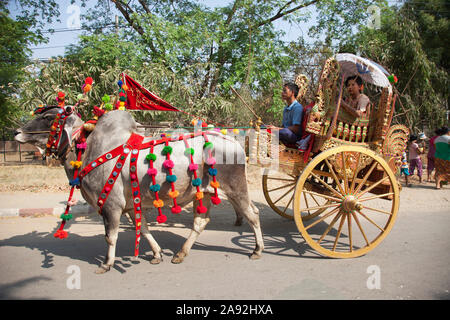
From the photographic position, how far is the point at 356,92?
14.0ft

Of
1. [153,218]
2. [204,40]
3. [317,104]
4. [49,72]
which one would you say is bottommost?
[153,218]

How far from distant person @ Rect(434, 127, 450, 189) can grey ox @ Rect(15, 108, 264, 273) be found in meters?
6.80

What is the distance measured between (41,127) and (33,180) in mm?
6155

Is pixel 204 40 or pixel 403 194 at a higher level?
pixel 204 40

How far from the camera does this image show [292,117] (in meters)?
4.32

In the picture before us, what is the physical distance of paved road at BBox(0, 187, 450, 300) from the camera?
301 cm

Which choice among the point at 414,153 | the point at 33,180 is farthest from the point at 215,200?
the point at 414,153

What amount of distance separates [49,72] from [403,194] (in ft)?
34.4

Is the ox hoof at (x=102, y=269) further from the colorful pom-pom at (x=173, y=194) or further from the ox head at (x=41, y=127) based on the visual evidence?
the ox head at (x=41, y=127)

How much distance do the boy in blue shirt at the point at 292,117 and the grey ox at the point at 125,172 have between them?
0.77m

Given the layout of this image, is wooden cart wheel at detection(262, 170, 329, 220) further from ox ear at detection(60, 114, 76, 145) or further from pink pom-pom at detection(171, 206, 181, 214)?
ox ear at detection(60, 114, 76, 145)

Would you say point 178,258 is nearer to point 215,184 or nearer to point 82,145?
point 215,184

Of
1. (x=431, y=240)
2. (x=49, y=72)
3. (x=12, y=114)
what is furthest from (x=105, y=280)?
(x=12, y=114)
